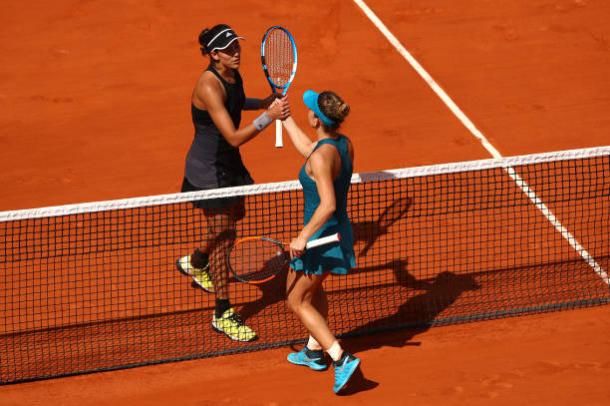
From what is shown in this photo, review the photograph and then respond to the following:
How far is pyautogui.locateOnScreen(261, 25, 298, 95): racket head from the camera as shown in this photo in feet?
26.0

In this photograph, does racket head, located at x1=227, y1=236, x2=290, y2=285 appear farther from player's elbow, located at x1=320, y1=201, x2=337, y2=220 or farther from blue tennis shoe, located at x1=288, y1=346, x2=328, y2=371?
player's elbow, located at x1=320, y1=201, x2=337, y2=220

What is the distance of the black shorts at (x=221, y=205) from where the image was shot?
7566 mm

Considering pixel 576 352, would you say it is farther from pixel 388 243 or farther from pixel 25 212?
pixel 25 212

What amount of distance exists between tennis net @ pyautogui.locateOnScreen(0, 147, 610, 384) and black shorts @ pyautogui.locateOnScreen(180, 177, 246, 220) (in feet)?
0.86

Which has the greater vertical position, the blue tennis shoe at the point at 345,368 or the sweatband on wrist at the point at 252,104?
the sweatband on wrist at the point at 252,104

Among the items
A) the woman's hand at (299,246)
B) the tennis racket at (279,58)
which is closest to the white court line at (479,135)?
the tennis racket at (279,58)

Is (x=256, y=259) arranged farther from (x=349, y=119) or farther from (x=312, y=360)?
(x=349, y=119)

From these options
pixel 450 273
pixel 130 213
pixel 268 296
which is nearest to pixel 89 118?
Result: pixel 130 213

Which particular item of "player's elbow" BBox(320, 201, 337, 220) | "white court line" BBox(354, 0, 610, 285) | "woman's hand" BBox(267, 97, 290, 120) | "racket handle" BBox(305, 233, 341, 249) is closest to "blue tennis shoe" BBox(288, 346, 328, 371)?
"racket handle" BBox(305, 233, 341, 249)

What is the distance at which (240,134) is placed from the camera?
23.7 feet

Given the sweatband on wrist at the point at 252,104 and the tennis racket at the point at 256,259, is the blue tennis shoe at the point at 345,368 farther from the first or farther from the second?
the sweatband on wrist at the point at 252,104

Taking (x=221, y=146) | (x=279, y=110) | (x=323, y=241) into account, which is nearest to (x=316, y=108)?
(x=279, y=110)

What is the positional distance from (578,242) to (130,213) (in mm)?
4441

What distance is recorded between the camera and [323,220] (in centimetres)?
639
